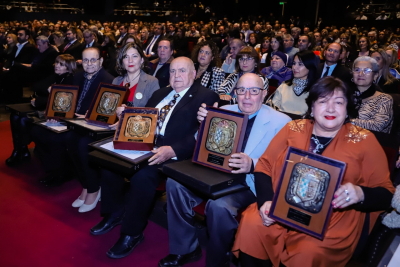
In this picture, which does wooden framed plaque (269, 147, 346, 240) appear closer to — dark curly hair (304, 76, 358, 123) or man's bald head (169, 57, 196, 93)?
dark curly hair (304, 76, 358, 123)

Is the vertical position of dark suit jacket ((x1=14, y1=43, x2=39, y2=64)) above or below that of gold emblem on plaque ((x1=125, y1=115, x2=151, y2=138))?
above

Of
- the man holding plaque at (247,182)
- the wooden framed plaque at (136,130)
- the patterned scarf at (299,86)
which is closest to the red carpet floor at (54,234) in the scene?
the man holding plaque at (247,182)

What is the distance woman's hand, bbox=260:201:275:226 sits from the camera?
176cm

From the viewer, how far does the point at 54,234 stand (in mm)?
2664

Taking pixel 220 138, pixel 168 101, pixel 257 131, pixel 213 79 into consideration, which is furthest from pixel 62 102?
pixel 257 131

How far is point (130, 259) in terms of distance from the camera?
7.88 feet

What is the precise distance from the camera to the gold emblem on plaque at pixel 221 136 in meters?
2.04

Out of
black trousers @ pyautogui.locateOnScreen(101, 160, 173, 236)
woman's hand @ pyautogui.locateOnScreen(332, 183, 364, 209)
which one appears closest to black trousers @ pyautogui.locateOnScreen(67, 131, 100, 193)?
black trousers @ pyautogui.locateOnScreen(101, 160, 173, 236)

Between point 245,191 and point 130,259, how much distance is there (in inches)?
39.7

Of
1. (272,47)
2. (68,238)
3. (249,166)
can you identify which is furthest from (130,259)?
(272,47)

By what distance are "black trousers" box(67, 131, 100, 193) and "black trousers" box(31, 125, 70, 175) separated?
197 mm

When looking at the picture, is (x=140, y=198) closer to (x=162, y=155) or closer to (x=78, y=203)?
→ (x=162, y=155)

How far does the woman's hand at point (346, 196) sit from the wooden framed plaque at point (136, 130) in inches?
51.9

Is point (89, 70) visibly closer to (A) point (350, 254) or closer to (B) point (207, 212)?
(B) point (207, 212)
